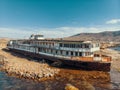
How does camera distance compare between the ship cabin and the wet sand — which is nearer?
the wet sand

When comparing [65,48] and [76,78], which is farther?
[65,48]

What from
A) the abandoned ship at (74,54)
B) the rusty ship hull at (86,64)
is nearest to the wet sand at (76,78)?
the rusty ship hull at (86,64)

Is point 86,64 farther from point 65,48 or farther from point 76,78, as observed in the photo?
point 65,48

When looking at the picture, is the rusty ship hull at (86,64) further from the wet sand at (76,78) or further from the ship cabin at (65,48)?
the ship cabin at (65,48)

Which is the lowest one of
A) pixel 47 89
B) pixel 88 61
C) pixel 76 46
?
pixel 47 89

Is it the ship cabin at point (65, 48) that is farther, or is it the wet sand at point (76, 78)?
the ship cabin at point (65, 48)

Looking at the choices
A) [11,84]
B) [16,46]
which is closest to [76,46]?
[11,84]

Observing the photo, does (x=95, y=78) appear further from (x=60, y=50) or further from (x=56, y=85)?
(x=60, y=50)

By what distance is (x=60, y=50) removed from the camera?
115 ft

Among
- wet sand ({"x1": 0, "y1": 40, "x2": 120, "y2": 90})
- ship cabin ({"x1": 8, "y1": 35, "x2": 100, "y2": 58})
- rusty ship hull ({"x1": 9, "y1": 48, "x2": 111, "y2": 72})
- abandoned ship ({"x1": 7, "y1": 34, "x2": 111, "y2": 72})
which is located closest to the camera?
wet sand ({"x1": 0, "y1": 40, "x2": 120, "y2": 90})

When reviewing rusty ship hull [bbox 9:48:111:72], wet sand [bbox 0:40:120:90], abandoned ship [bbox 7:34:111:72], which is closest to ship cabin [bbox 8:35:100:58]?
abandoned ship [bbox 7:34:111:72]

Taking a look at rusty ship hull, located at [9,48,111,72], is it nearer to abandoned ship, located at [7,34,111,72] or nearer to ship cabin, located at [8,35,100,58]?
abandoned ship, located at [7,34,111,72]

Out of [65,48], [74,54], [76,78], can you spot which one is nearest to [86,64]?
[74,54]

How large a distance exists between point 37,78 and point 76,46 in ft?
35.9
